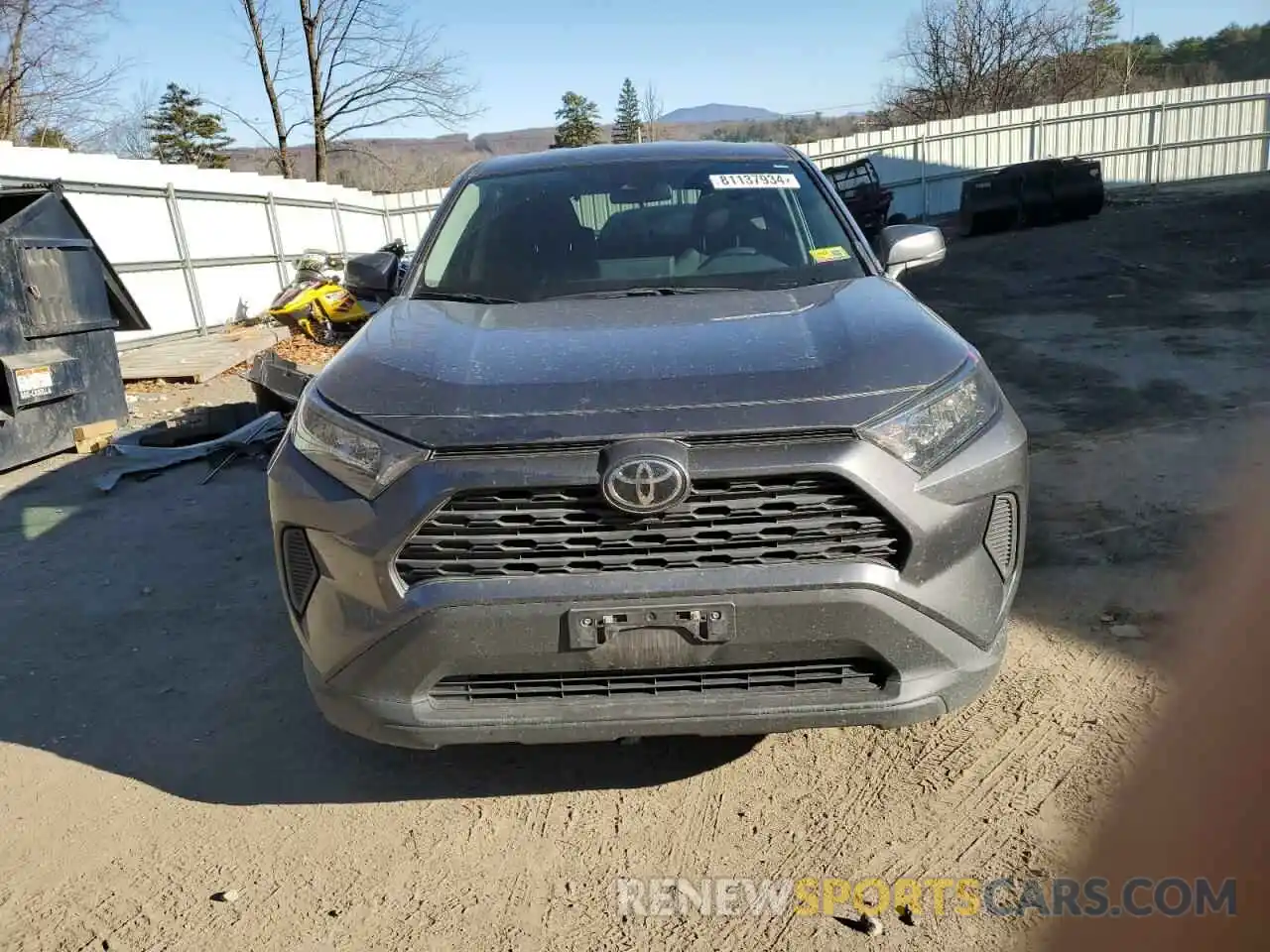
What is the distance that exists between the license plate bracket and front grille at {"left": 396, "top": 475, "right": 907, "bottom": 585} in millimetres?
90

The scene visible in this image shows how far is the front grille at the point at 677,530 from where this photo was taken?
7.01 feet

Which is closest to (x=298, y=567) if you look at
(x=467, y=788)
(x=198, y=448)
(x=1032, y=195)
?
(x=467, y=788)

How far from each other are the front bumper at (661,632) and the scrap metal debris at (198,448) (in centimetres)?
440

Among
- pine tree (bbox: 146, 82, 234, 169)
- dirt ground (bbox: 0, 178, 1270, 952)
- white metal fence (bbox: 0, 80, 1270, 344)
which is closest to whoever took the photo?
dirt ground (bbox: 0, 178, 1270, 952)

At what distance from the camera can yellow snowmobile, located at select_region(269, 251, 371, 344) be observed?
11.7m

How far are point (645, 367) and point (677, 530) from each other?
18.2 inches

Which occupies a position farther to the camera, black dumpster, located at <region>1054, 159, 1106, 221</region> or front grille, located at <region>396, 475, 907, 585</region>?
black dumpster, located at <region>1054, 159, 1106, 221</region>

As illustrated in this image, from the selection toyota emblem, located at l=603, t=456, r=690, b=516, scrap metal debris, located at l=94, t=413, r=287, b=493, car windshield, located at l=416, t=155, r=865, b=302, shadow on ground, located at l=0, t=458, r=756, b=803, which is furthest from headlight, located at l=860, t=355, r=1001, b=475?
scrap metal debris, located at l=94, t=413, r=287, b=493

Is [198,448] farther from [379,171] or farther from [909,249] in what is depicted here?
[379,171]

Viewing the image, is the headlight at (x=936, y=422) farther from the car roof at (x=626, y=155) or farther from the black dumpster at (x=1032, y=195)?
the black dumpster at (x=1032, y=195)

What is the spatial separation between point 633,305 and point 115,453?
5.15 meters

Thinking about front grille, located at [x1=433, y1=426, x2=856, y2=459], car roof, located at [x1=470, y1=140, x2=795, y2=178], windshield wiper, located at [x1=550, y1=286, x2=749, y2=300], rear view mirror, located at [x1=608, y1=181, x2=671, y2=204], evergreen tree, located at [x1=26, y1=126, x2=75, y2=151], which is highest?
evergreen tree, located at [x1=26, y1=126, x2=75, y2=151]

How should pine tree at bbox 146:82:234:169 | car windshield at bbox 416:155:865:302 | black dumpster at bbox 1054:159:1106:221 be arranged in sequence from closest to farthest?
car windshield at bbox 416:155:865:302 → black dumpster at bbox 1054:159:1106:221 → pine tree at bbox 146:82:234:169

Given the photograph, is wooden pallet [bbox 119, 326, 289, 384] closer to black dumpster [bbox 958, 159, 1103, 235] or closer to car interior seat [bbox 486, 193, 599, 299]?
car interior seat [bbox 486, 193, 599, 299]
